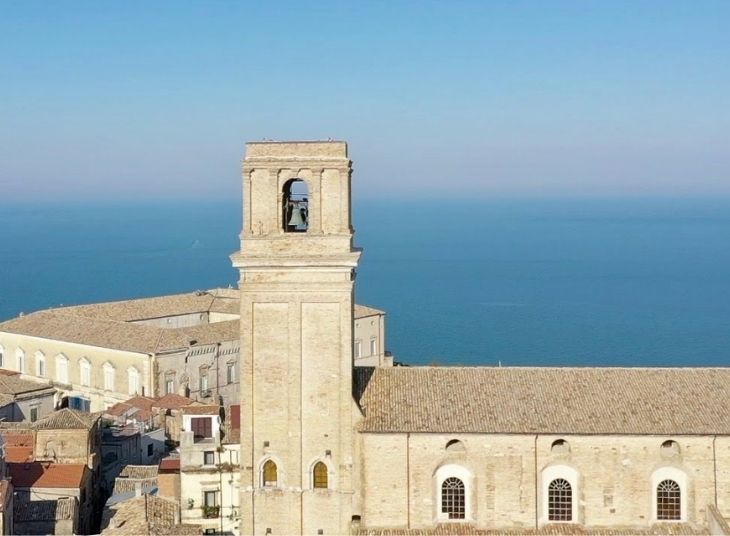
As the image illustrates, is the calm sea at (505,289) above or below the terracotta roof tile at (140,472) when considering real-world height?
above

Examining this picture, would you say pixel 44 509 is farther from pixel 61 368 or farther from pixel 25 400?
pixel 61 368

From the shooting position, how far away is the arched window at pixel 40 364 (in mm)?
51469

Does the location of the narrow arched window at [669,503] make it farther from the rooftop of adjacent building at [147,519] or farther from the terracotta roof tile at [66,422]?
the terracotta roof tile at [66,422]

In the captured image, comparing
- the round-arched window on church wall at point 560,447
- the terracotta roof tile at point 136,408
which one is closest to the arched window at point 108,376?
the terracotta roof tile at point 136,408

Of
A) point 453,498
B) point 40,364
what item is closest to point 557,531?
point 453,498

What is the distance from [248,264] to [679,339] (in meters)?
69.4

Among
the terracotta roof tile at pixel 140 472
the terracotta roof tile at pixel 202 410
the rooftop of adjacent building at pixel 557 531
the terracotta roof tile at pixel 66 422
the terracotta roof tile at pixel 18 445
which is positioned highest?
the terracotta roof tile at pixel 202 410

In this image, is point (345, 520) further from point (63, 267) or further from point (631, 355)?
point (63, 267)

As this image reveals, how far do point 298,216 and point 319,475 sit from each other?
20.6 ft

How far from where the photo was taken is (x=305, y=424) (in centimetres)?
2400

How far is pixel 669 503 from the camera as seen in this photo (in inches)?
920

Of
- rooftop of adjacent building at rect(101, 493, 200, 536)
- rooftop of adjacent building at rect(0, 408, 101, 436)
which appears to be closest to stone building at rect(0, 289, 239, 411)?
rooftop of adjacent building at rect(0, 408, 101, 436)

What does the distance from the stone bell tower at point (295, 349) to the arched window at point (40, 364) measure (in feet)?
100

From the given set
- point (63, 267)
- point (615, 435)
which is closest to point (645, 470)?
point (615, 435)
